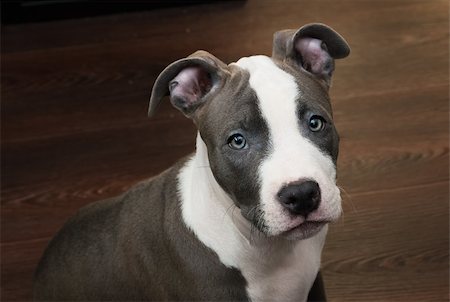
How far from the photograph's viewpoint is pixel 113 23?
3.23 m

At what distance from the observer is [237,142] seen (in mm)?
1405

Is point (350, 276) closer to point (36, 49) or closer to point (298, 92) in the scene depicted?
point (298, 92)

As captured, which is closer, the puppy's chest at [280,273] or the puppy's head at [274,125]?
the puppy's head at [274,125]

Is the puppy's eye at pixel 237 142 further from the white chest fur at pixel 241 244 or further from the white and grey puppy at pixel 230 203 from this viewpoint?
the white chest fur at pixel 241 244

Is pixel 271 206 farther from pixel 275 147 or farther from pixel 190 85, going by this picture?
pixel 190 85

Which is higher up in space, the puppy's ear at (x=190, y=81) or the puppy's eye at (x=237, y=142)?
the puppy's ear at (x=190, y=81)

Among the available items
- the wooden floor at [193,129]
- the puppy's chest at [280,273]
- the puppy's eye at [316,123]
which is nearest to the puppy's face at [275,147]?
the puppy's eye at [316,123]

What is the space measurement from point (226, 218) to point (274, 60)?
35 cm

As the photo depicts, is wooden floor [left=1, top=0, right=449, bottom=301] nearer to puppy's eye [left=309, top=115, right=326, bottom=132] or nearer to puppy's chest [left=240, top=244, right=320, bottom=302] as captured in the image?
puppy's chest [left=240, top=244, right=320, bottom=302]

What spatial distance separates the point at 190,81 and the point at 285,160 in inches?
12.2

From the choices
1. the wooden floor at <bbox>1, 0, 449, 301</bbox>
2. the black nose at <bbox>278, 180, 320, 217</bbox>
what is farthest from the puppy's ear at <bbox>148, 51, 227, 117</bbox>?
the wooden floor at <bbox>1, 0, 449, 301</bbox>

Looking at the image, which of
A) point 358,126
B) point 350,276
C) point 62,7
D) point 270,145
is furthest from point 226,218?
point 62,7

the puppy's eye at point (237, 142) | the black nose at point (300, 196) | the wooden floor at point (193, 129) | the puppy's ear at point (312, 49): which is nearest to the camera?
the black nose at point (300, 196)

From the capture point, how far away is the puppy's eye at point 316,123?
1.38 m
